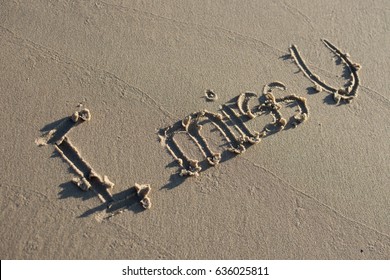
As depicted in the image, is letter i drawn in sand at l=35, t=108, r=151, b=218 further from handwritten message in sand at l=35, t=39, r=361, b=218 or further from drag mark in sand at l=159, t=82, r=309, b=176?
drag mark in sand at l=159, t=82, r=309, b=176

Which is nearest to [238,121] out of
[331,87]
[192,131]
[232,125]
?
[232,125]

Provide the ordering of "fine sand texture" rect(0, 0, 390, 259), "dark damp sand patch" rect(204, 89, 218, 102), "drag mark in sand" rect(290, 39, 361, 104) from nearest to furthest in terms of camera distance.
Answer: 1. "fine sand texture" rect(0, 0, 390, 259)
2. "dark damp sand patch" rect(204, 89, 218, 102)
3. "drag mark in sand" rect(290, 39, 361, 104)

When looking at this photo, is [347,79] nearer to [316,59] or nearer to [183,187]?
[316,59]

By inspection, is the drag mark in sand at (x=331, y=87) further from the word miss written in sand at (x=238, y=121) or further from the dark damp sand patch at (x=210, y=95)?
the dark damp sand patch at (x=210, y=95)

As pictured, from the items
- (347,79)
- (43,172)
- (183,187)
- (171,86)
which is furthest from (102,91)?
(347,79)

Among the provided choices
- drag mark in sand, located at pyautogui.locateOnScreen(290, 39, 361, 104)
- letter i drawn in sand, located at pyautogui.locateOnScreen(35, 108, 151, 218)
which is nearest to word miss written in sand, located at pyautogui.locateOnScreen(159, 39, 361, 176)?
drag mark in sand, located at pyautogui.locateOnScreen(290, 39, 361, 104)

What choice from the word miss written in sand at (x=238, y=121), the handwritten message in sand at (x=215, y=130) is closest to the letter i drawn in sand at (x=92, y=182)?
the handwritten message in sand at (x=215, y=130)

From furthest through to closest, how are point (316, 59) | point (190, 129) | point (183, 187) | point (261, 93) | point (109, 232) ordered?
point (316, 59) → point (261, 93) → point (190, 129) → point (183, 187) → point (109, 232)
